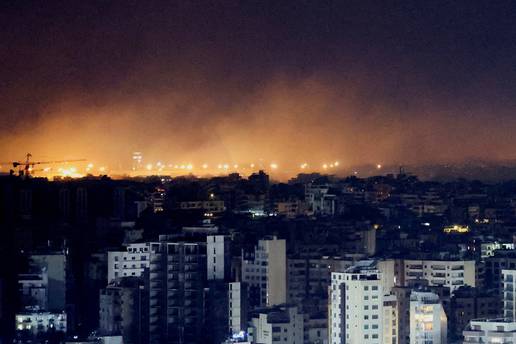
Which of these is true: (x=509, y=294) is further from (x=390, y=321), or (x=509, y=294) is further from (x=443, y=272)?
(x=443, y=272)

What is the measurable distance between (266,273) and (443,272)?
171 cm

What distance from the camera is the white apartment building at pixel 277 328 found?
20.5 m

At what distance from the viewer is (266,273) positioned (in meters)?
22.7

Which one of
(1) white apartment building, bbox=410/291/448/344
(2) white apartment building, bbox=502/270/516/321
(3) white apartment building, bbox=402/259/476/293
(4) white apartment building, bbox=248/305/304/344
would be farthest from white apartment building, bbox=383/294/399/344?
(3) white apartment building, bbox=402/259/476/293

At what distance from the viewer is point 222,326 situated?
20.6 metres

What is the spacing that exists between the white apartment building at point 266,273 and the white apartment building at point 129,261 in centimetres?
90

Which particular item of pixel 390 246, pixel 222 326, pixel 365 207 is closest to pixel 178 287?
pixel 222 326

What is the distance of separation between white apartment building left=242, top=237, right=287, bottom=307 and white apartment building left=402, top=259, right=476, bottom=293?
44.4 inches

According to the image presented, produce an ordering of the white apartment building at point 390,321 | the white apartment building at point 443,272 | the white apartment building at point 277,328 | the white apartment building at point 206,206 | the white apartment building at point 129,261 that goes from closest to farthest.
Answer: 1. the white apartment building at point 390,321
2. the white apartment building at point 277,328
3. the white apartment building at point 129,261
4. the white apartment building at point 443,272
5. the white apartment building at point 206,206

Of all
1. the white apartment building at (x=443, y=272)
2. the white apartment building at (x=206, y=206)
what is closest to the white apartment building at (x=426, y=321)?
the white apartment building at (x=443, y=272)

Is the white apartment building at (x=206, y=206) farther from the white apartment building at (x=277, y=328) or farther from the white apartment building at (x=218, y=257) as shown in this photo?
the white apartment building at (x=277, y=328)

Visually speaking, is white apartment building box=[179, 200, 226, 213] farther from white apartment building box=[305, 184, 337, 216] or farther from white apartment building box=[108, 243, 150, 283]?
white apartment building box=[108, 243, 150, 283]

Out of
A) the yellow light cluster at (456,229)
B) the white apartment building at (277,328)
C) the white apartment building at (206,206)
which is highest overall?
the white apartment building at (206,206)

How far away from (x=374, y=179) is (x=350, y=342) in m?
12.6
